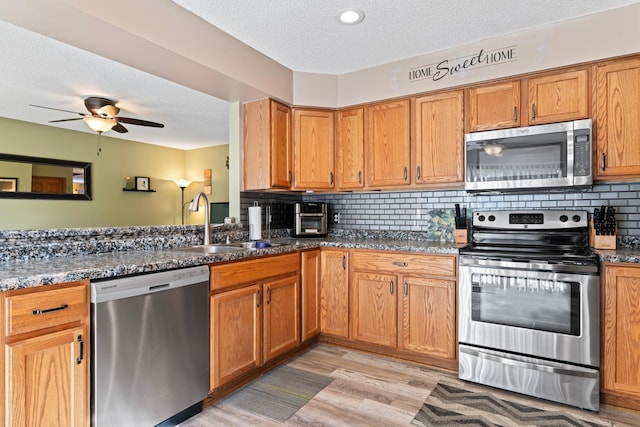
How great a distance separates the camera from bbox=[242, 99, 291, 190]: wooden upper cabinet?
3023 mm

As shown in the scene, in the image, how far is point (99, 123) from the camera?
4219mm

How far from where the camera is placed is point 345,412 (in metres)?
2.03

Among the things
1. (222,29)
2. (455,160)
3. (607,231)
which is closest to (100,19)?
(222,29)

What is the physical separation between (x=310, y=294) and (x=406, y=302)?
0.78 meters

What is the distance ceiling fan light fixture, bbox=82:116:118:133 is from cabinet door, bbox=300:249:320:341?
3.12 metres

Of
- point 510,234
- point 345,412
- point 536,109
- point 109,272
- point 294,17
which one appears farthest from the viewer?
point 510,234

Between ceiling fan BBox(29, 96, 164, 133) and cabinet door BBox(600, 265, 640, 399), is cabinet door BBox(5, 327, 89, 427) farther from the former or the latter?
ceiling fan BBox(29, 96, 164, 133)

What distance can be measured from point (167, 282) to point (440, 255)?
1.79 metres

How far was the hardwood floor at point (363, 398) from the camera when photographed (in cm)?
195

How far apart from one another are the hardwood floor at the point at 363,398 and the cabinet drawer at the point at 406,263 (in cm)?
70

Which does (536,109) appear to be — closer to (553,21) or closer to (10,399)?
(553,21)

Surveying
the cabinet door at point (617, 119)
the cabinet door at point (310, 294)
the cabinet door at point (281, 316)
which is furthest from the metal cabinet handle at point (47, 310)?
the cabinet door at point (617, 119)

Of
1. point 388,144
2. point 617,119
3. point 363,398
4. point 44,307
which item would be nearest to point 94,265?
point 44,307

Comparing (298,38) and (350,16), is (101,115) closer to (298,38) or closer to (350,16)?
(298,38)
